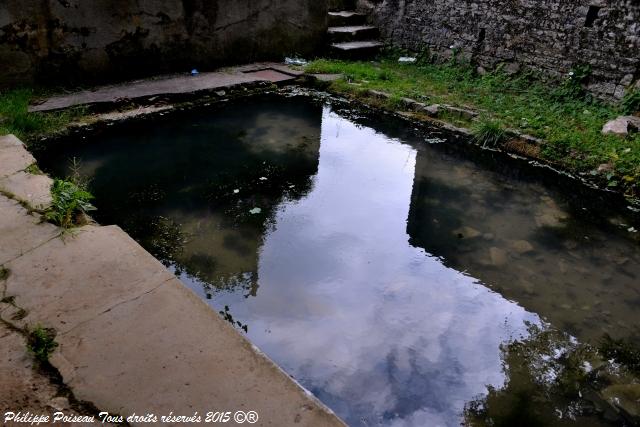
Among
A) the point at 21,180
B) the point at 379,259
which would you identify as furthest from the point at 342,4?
the point at 21,180

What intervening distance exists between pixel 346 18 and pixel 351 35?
52cm

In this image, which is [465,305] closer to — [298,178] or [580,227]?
[580,227]

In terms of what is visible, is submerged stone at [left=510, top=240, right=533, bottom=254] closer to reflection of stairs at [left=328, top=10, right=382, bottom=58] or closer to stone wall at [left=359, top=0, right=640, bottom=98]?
stone wall at [left=359, top=0, right=640, bottom=98]

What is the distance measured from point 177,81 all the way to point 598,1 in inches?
219

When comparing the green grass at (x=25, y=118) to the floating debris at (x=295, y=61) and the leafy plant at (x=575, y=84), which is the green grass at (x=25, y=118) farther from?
the leafy plant at (x=575, y=84)

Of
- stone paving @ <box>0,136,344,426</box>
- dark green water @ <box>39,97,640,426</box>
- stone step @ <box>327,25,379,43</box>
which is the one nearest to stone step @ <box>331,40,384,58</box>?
stone step @ <box>327,25,379,43</box>

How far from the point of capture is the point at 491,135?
5.21 meters

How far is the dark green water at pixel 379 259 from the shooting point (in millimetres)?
Result: 2402

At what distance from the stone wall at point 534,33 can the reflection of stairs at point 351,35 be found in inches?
16.5

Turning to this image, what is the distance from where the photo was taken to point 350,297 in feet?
9.61

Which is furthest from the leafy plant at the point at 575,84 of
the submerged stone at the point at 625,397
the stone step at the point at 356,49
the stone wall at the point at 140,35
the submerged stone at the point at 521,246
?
the submerged stone at the point at 625,397

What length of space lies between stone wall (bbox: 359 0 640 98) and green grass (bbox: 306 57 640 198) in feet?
0.76

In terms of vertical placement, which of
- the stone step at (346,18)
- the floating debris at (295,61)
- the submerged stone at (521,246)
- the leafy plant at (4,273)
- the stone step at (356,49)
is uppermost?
the stone step at (346,18)

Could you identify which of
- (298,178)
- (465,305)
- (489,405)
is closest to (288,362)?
(489,405)
